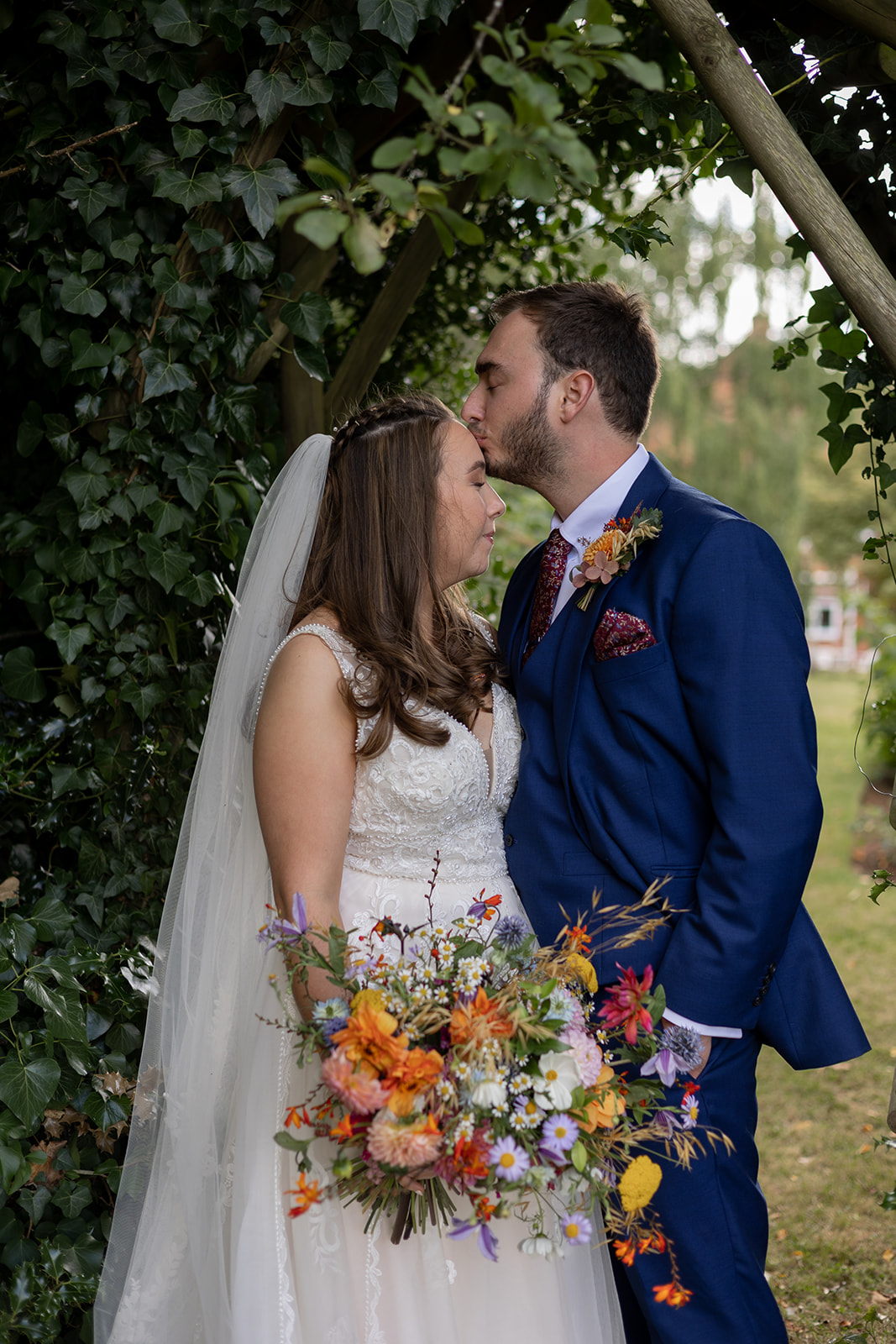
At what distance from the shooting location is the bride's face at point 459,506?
225 centimetres

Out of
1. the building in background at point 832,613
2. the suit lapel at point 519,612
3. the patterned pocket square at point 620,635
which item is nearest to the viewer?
the patterned pocket square at point 620,635

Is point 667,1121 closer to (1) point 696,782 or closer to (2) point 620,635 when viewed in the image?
(1) point 696,782

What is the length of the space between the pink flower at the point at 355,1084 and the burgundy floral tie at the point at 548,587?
3.42 ft

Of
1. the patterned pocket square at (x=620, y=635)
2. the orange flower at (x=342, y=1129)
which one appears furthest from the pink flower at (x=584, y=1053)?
the patterned pocket square at (x=620, y=635)

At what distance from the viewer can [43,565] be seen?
8.20ft

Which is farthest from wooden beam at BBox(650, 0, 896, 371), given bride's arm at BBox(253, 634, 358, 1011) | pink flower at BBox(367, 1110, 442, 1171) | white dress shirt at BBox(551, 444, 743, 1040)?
pink flower at BBox(367, 1110, 442, 1171)

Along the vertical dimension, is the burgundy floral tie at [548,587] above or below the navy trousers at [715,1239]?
above

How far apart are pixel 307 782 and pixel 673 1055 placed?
0.77 metres

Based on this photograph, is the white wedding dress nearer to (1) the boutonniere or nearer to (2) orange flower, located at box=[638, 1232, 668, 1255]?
(2) orange flower, located at box=[638, 1232, 668, 1255]

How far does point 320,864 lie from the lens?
6.39ft

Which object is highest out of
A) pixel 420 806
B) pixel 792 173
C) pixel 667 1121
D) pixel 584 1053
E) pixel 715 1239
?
pixel 792 173

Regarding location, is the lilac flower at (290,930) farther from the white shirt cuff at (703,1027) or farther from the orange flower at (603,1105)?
the white shirt cuff at (703,1027)

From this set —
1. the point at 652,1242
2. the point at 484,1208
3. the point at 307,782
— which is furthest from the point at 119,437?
the point at 652,1242

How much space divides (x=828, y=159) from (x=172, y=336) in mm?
1463
